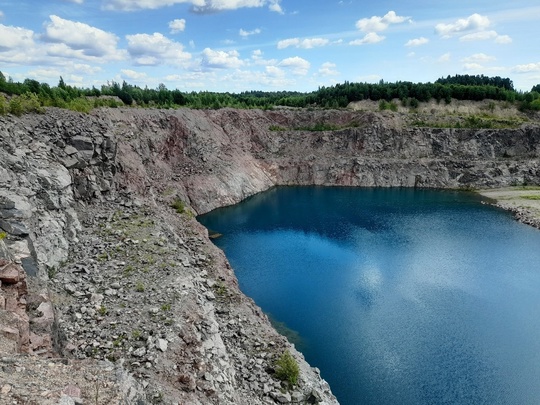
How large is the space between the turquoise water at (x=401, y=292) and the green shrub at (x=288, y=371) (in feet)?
13.6

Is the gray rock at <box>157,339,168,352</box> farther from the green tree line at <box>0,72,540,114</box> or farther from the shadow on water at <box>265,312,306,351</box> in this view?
the green tree line at <box>0,72,540,114</box>

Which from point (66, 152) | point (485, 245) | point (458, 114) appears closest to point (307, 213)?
point (485, 245)


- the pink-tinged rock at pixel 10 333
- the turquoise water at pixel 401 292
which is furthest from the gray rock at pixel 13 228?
the turquoise water at pixel 401 292

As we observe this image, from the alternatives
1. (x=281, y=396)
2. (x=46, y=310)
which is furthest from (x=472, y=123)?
(x=46, y=310)

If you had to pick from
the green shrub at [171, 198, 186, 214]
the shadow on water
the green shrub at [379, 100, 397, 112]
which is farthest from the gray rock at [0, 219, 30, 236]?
the green shrub at [379, 100, 397, 112]

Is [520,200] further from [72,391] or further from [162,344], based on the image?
[72,391]

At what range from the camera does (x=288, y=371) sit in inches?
845

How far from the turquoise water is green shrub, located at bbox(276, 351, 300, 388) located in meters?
4.15

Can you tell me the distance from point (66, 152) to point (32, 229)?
38.1 feet

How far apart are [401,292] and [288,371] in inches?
724

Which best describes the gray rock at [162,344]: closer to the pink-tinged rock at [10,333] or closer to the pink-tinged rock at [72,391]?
the pink-tinged rock at [10,333]

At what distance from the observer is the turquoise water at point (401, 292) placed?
25.3 m

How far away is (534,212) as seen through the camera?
60.1 m

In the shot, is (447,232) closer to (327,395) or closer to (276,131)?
(327,395)
